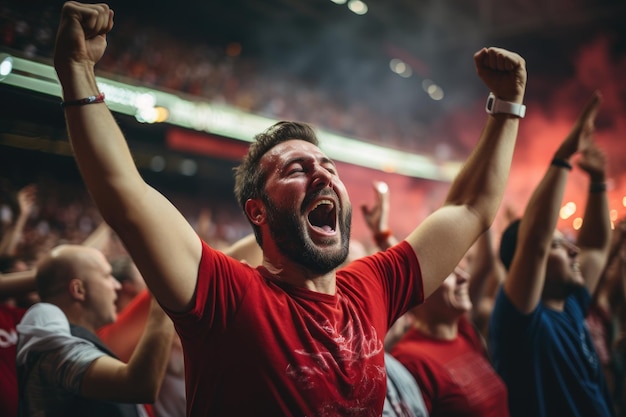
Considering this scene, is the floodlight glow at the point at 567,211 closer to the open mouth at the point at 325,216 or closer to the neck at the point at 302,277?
the open mouth at the point at 325,216

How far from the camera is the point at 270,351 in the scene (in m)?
1.20

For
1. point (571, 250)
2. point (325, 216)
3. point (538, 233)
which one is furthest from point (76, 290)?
point (571, 250)

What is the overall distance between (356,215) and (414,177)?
15.2 feet

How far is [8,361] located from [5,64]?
5785mm

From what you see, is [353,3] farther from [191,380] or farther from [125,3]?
[191,380]

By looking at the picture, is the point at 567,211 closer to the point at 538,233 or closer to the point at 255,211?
the point at 538,233

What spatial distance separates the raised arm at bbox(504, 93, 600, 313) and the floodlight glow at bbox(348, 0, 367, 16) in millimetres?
10116

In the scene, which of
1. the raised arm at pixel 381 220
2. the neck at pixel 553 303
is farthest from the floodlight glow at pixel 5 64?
the neck at pixel 553 303

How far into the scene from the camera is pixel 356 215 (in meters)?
12.9

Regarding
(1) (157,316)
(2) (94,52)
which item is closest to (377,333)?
(1) (157,316)

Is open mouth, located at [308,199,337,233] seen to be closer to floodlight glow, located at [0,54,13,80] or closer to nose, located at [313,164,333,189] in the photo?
nose, located at [313,164,333,189]

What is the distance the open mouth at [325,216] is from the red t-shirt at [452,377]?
97cm

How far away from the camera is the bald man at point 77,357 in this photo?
168 cm

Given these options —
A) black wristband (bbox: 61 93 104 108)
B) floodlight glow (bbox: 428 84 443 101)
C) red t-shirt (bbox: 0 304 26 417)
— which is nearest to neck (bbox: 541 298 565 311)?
black wristband (bbox: 61 93 104 108)
